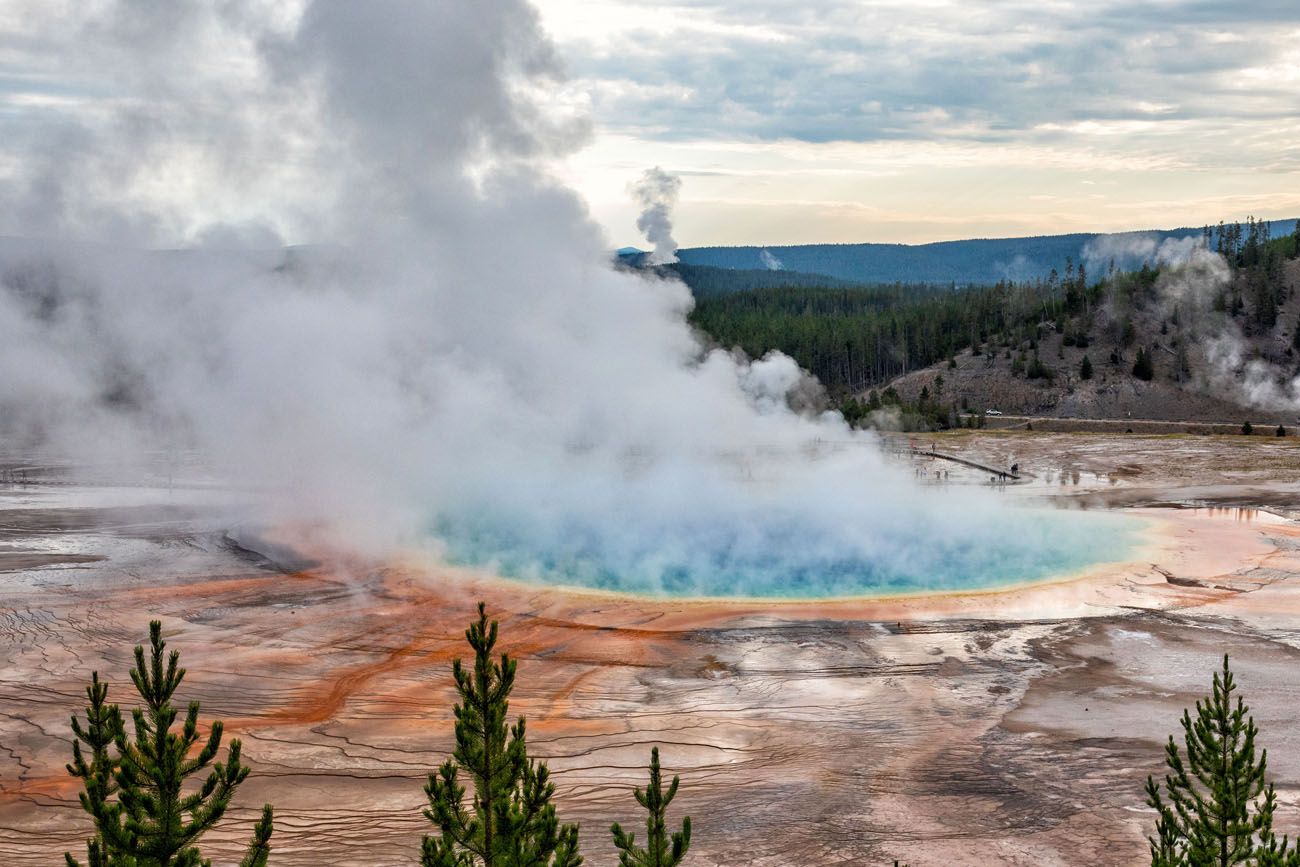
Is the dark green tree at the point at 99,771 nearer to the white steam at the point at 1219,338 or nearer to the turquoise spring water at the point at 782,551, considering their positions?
the turquoise spring water at the point at 782,551

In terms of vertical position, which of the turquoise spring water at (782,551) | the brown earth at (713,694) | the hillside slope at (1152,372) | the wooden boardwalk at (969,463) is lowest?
→ the brown earth at (713,694)

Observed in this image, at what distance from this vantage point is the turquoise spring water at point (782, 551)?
24.8m

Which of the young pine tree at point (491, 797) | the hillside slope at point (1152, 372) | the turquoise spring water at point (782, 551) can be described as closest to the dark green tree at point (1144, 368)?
the hillside slope at point (1152, 372)

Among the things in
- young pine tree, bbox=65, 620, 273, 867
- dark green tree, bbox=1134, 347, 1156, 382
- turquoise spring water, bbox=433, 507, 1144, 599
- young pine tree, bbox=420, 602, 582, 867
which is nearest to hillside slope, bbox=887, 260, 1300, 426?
dark green tree, bbox=1134, 347, 1156, 382

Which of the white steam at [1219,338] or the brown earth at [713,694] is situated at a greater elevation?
the white steam at [1219,338]

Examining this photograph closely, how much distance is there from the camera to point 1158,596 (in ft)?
76.8

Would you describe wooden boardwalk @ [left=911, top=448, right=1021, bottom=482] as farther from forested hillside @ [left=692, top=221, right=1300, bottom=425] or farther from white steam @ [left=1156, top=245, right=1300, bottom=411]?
white steam @ [left=1156, top=245, right=1300, bottom=411]

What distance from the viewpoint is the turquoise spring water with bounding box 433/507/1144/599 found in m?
24.8

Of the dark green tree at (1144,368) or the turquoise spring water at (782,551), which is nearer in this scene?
the turquoise spring water at (782,551)

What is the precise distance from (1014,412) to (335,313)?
54.8 meters

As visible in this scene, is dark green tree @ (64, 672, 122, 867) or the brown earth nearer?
dark green tree @ (64, 672, 122, 867)

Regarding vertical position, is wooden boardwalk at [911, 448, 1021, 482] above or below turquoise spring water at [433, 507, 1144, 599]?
above

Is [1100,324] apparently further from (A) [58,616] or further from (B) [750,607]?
(A) [58,616]

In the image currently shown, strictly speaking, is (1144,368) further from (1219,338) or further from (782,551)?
(782,551)
